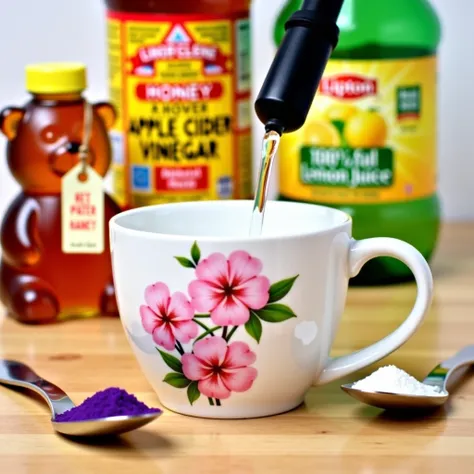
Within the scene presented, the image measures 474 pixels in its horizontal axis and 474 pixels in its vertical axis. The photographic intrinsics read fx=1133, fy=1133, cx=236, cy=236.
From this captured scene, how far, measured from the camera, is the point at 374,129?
1.00 metres

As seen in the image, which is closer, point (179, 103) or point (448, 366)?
point (448, 366)

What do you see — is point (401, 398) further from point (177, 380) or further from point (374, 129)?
point (374, 129)

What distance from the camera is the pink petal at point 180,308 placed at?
64 centimetres

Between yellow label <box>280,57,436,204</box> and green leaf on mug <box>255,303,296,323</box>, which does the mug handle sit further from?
yellow label <box>280,57,436,204</box>

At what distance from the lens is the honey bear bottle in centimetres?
92

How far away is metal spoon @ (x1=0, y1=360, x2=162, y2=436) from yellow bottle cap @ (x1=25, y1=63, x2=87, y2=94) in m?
0.24

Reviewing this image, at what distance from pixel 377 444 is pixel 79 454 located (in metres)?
0.17

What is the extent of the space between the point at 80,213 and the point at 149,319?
0.29m

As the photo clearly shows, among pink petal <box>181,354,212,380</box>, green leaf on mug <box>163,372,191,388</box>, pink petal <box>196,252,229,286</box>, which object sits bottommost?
green leaf on mug <box>163,372,191,388</box>

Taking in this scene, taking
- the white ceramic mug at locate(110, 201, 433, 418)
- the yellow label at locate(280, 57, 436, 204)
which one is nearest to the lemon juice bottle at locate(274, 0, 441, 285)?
the yellow label at locate(280, 57, 436, 204)

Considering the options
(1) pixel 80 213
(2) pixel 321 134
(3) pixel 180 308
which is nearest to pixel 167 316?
(3) pixel 180 308

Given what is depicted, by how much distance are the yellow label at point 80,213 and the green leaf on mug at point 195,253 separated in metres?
0.30

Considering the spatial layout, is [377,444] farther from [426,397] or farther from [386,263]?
[386,263]

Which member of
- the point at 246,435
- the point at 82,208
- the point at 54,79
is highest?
the point at 54,79
